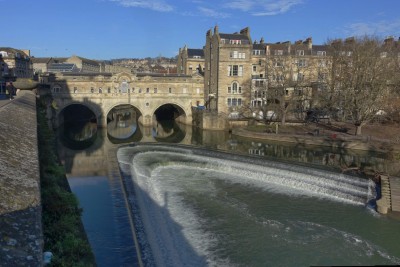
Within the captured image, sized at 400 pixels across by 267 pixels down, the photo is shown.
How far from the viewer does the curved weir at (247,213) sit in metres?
13.7

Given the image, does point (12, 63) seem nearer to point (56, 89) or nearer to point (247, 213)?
point (56, 89)

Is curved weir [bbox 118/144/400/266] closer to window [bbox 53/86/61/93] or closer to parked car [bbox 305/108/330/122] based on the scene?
parked car [bbox 305/108/330/122]

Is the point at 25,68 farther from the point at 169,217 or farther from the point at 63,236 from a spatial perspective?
the point at 63,236

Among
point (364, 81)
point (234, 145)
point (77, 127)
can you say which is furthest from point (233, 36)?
point (77, 127)

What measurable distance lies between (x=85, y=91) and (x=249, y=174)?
33.2 metres

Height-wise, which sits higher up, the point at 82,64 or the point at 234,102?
the point at 82,64

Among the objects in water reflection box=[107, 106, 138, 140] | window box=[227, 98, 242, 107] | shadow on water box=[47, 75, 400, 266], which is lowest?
shadow on water box=[47, 75, 400, 266]

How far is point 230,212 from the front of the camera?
57.8 feet

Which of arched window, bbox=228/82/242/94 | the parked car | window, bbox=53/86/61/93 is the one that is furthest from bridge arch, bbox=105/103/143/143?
the parked car

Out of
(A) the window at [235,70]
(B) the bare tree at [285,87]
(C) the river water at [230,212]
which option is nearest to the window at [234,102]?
(A) the window at [235,70]

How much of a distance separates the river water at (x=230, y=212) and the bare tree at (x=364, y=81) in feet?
26.8

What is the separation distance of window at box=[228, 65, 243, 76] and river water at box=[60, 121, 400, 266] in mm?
22677

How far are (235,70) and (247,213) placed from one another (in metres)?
34.6

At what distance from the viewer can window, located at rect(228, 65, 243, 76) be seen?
4903 centimetres
